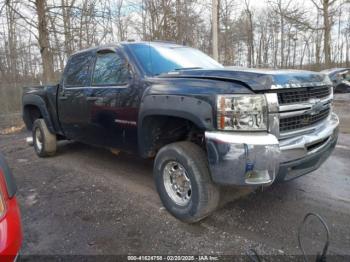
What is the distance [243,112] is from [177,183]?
3.74ft

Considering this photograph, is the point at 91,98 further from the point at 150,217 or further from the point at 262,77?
the point at 262,77

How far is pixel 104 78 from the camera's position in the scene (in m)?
4.05

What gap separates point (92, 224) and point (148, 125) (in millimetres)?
1212

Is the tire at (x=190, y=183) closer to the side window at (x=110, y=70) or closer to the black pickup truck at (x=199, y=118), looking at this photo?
the black pickup truck at (x=199, y=118)

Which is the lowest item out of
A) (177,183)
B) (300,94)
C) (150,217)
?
(150,217)

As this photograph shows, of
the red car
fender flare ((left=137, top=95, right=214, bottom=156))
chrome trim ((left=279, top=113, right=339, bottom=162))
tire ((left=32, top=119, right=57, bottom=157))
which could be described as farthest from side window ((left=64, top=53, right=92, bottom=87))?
chrome trim ((left=279, top=113, right=339, bottom=162))

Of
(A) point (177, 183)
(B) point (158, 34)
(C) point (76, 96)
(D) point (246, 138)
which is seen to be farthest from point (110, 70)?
(B) point (158, 34)

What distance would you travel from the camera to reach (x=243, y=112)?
251 cm

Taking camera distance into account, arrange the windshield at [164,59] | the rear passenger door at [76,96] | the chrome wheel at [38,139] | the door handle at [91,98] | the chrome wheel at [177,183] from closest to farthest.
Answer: the chrome wheel at [177,183]
the windshield at [164,59]
the door handle at [91,98]
the rear passenger door at [76,96]
the chrome wheel at [38,139]

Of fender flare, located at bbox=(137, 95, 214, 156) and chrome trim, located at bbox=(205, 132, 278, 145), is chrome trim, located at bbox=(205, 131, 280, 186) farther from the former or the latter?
fender flare, located at bbox=(137, 95, 214, 156)

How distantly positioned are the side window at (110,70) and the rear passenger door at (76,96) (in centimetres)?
20

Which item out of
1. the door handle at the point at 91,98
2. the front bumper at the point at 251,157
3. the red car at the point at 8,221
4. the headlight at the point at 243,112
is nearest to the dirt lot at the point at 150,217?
the front bumper at the point at 251,157

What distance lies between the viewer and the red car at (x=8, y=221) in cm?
179

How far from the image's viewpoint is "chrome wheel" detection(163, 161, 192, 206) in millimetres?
3072
